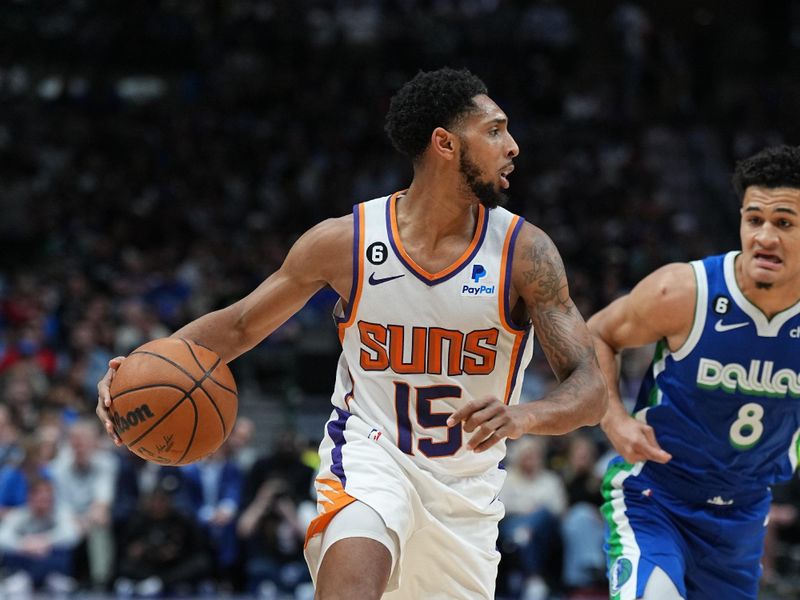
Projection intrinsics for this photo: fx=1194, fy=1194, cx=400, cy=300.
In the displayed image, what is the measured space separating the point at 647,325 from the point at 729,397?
45 centimetres

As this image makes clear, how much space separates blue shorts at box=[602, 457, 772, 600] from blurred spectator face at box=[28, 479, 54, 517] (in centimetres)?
618

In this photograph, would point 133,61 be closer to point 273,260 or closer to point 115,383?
point 273,260

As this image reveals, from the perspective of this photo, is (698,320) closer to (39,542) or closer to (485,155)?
(485,155)

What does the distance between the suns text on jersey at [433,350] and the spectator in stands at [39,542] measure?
6.24 meters

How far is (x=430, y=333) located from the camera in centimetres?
444

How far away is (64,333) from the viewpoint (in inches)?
528

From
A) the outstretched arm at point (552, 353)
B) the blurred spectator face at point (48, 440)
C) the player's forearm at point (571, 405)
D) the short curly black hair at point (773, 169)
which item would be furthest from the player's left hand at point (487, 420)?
the blurred spectator face at point (48, 440)

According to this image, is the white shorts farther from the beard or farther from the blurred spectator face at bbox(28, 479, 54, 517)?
the blurred spectator face at bbox(28, 479, 54, 517)

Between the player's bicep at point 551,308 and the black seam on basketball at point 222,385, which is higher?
the player's bicep at point 551,308

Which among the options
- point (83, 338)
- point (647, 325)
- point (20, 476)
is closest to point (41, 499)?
point (20, 476)

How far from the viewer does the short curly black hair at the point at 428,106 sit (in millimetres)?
4559

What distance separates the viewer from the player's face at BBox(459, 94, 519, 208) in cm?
450

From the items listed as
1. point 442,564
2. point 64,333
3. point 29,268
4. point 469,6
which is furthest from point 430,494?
point 469,6

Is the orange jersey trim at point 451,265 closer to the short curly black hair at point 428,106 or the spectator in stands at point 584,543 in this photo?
the short curly black hair at point 428,106
